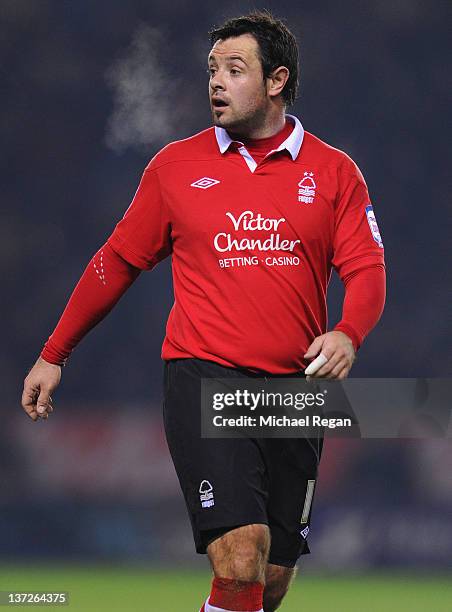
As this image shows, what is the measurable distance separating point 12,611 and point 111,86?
13.0 feet

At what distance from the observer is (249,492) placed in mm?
4082

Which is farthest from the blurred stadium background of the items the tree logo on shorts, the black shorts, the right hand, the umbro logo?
the umbro logo

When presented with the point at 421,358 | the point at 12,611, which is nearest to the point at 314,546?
the point at 421,358

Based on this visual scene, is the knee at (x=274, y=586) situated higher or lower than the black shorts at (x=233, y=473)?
lower

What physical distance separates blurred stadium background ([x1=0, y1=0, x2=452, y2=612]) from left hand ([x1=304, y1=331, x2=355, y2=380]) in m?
4.34

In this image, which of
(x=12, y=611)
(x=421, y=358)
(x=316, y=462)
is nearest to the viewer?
(x=316, y=462)

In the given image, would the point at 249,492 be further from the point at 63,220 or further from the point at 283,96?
the point at 63,220

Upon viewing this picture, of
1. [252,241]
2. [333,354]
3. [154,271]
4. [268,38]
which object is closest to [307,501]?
[333,354]

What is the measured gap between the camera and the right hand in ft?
14.3

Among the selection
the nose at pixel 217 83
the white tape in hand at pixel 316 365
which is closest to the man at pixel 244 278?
the nose at pixel 217 83

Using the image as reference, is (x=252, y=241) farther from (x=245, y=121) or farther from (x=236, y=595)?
(x=236, y=595)

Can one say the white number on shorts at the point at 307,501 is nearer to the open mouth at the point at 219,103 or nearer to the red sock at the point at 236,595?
the red sock at the point at 236,595

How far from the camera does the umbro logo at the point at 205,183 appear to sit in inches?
172

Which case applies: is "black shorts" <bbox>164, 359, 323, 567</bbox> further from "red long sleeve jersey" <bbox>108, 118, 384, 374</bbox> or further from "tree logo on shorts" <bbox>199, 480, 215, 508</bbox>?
"red long sleeve jersey" <bbox>108, 118, 384, 374</bbox>
